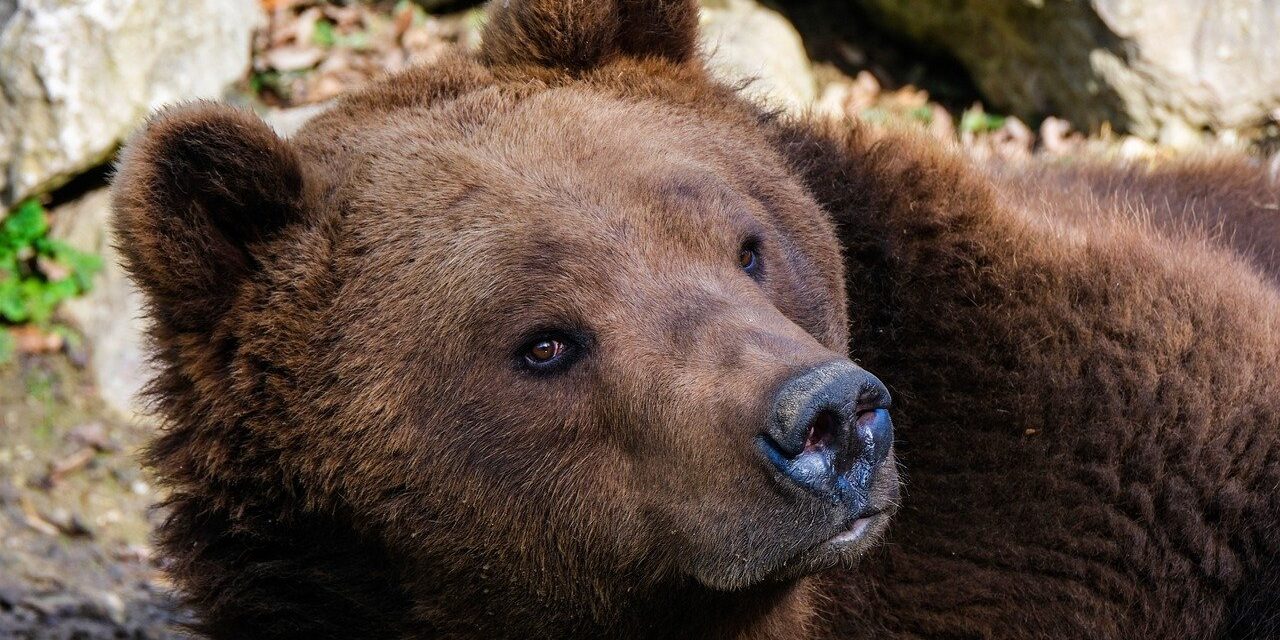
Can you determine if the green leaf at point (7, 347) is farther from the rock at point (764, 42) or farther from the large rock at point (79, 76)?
the rock at point (764, 42)

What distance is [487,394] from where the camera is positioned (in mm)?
Answer: 3902

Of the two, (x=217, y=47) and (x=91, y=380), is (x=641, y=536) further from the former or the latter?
(x=217, y=47)

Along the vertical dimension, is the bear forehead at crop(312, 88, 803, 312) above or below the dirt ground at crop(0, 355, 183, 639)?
above

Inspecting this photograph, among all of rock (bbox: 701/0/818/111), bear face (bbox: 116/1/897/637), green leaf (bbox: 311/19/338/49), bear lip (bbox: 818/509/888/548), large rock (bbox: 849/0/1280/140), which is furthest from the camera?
green leaf (bbox: 311/19/338/49)

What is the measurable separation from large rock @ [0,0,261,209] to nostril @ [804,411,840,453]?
7267mm

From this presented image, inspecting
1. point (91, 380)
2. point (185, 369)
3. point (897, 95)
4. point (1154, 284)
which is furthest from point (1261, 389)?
point (91, 380)

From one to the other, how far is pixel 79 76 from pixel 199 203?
6.05 m

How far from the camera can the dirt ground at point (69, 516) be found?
6.65 metres

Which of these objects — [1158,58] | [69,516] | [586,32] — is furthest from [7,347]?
[1158,58]

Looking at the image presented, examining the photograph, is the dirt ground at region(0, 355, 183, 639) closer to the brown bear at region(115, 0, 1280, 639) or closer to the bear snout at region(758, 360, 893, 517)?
the brown bear at region(115, 0, 1280, 639)

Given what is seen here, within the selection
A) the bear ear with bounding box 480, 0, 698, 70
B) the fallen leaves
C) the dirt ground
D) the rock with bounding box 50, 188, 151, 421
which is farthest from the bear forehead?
the fallen leaves

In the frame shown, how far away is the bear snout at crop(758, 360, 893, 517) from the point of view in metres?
3.33

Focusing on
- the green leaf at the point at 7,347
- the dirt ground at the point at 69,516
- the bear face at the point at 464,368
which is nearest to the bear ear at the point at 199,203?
the bear face at the point at 464,368

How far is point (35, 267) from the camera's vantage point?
9.60 m
